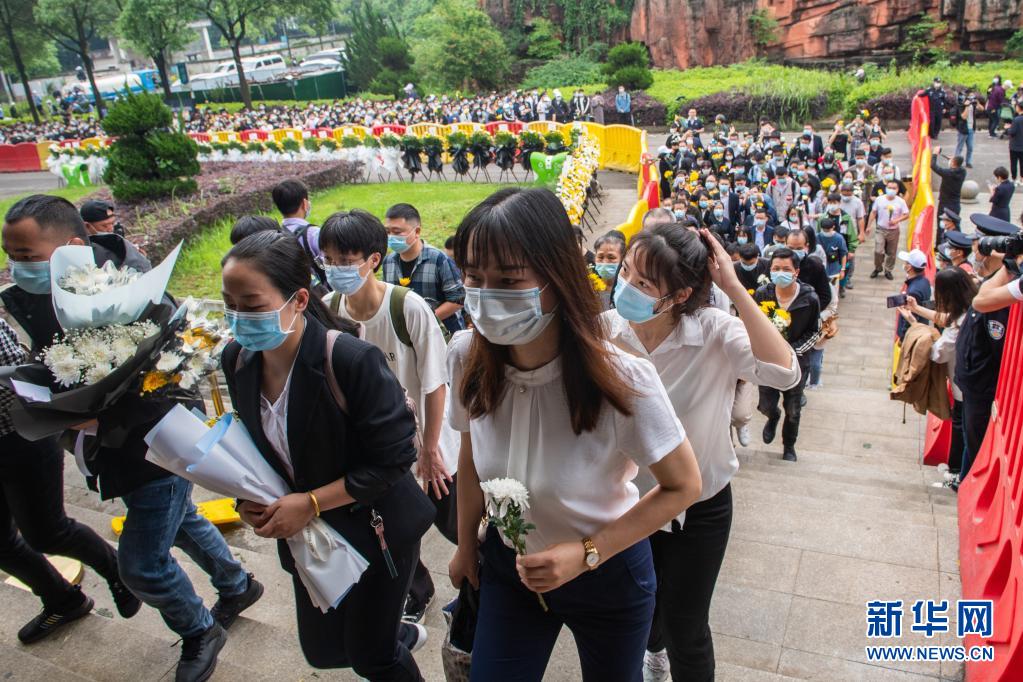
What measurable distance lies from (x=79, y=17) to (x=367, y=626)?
4070 centimetres

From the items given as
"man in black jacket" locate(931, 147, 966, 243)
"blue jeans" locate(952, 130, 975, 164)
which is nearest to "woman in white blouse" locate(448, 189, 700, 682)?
"man in black jacket" locate(931, 147, 966, 243)

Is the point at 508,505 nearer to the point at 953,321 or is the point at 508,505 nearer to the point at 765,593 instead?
the point at 765,593

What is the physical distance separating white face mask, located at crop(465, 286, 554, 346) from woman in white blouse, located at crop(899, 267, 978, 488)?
4.23 meters

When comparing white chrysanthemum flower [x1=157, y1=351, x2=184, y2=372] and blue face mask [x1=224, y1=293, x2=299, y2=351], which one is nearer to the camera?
blue face mask [x1=224, y1=293, x2=299, y2=351]

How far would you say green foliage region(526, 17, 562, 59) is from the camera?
35.3m

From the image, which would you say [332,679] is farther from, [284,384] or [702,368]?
[702,368]

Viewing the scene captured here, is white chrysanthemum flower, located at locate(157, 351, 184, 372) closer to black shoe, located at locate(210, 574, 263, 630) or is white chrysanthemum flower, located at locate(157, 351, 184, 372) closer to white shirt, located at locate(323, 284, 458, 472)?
white shirt, located at locate(323, 284, 458, 472)

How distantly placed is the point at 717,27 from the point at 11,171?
1099 inches

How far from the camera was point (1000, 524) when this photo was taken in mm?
3078


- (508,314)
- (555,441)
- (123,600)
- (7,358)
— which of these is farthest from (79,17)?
(555,441)

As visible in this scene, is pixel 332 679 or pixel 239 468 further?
pixel 332 679

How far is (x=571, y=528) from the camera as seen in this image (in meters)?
1.77

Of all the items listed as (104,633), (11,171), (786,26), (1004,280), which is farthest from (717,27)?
(104,633)

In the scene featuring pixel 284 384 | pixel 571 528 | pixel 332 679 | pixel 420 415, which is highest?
pixel 284 384
